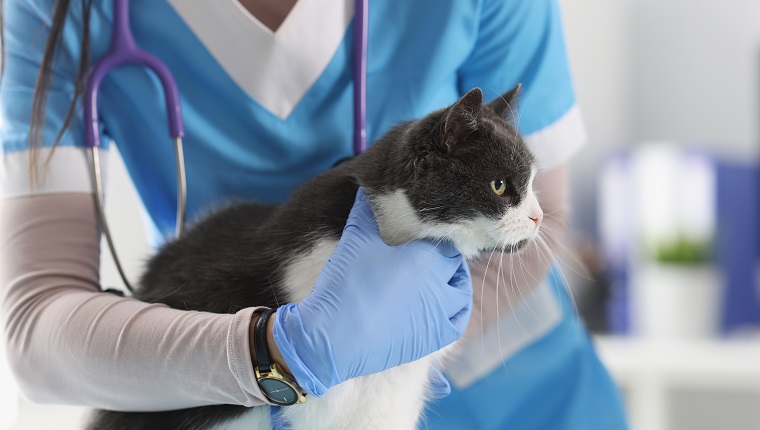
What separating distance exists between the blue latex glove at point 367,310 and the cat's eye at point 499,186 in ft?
0.24

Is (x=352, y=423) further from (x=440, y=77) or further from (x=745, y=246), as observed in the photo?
(x=745, y=246)

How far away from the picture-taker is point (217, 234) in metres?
0.76

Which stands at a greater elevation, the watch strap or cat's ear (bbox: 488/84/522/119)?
cat's ear (bbox: 488/84/522/119)

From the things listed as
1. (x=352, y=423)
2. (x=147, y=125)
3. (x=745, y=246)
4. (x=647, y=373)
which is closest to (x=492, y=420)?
(x=352, y=423)

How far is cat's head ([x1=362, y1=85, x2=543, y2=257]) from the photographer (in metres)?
0.64

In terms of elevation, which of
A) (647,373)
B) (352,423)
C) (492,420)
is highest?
(352,423)

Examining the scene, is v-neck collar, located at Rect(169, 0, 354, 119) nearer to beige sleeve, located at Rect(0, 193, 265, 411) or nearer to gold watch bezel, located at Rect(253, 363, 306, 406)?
beige sleeve, located at Rect(0, 193, 265, 411)

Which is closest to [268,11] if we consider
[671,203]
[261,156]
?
[261,156]

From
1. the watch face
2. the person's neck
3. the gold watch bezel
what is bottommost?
the watch face

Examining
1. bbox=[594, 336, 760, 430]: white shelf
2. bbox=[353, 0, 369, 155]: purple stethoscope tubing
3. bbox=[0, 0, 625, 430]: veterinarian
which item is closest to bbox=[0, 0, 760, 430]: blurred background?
bbox=[594, 336, 760, 430]: white shelf

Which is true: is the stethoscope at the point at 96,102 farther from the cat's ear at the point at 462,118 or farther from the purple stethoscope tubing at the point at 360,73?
the cat's ear at the point at 462,118

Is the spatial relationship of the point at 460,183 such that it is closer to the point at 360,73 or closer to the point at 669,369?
the point at 360,73

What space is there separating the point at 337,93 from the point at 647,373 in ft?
4.85

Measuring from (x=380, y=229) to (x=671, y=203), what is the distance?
1814 millimetres
